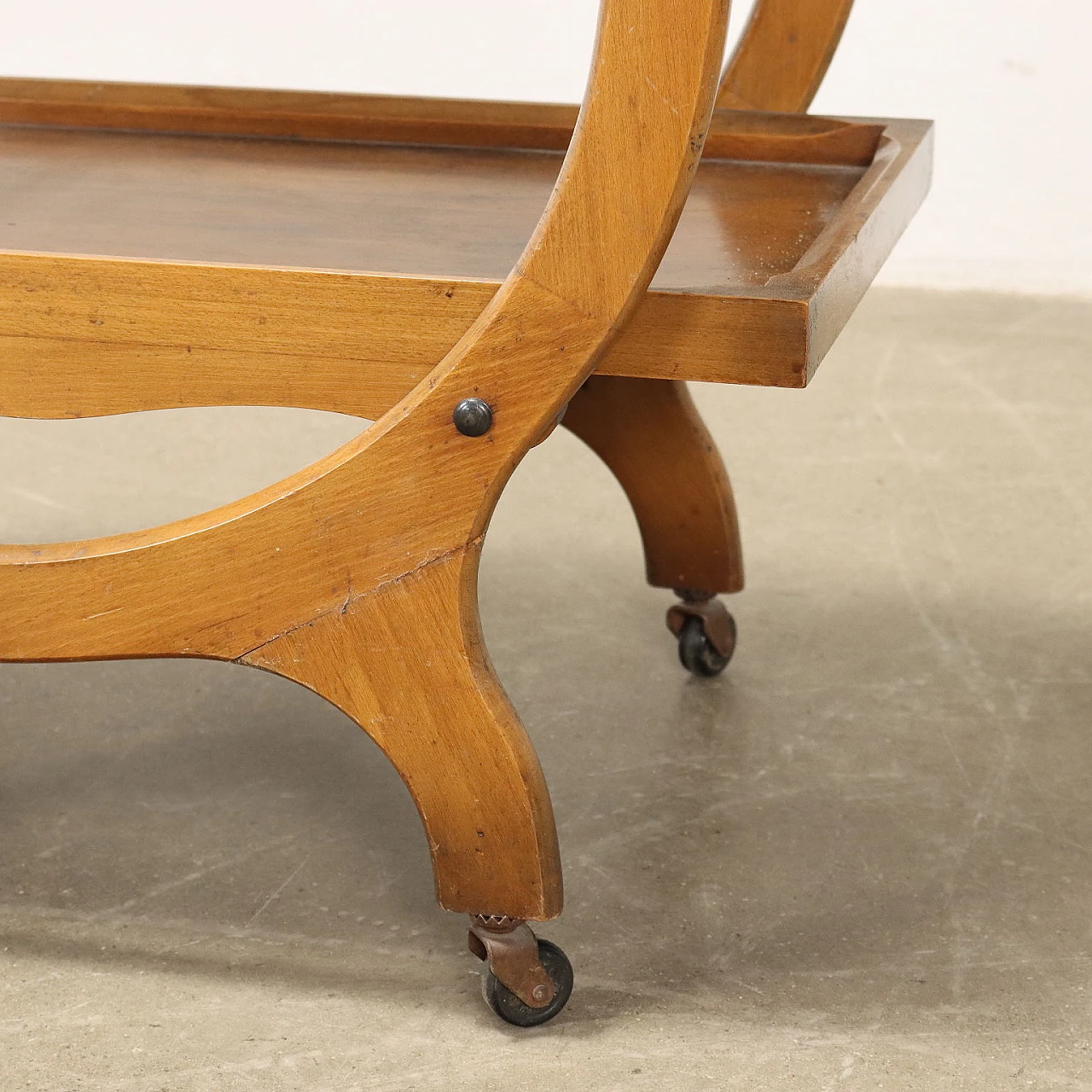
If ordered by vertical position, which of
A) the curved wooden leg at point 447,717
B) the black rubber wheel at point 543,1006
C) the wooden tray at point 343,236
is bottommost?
the black rubber wheel at point 543,1006

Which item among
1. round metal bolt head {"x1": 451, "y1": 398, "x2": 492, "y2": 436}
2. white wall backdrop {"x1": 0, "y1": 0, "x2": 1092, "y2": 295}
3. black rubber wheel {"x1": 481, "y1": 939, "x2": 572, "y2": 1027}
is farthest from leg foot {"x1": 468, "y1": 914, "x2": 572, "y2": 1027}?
white wall backdrop {"x1": 0, "y1": 0, "x2": 1092, "y2": 295}

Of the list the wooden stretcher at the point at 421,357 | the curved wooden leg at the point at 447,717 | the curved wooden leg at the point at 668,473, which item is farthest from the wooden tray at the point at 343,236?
the curved wooden leg at the point at 668,473

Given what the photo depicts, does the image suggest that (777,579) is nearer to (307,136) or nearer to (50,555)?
(307,136)

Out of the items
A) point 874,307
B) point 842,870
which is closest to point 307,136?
point 842,870

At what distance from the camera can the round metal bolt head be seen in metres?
1.04

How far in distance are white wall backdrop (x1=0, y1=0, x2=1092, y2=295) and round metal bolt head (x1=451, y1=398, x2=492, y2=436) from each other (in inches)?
93.0

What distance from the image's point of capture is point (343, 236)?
1.24 m

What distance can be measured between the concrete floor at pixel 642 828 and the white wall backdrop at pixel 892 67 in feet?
3.61

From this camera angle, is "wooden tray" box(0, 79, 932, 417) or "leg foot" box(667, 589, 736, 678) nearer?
"wooden tray" box(0, 79, 932, 417)

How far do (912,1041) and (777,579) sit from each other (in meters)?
0.84

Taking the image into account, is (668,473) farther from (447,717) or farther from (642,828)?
Answer: (447,717)

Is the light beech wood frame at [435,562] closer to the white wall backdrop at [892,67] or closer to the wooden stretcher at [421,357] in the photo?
the wooden stretcher at [421,357]

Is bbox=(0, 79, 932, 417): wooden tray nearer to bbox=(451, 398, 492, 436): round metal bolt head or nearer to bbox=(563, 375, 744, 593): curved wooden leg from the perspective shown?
bbox=(451, 398, 492, 436): round metal bolt head

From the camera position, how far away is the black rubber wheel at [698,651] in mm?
1685
